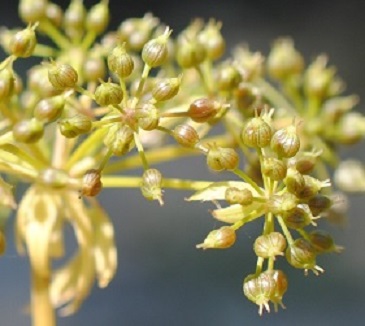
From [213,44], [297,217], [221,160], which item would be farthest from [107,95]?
[213,44]

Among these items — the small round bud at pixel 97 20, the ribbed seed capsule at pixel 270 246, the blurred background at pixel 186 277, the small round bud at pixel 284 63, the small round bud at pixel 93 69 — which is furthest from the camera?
the blurred background at pixel 186 277

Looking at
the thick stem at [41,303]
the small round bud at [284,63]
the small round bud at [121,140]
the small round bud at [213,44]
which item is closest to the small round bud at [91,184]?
the small round bud at [121,140]

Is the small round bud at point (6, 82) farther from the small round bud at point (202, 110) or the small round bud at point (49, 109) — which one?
the small round bud at point (202, 110)

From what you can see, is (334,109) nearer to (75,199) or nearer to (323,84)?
(323,84)

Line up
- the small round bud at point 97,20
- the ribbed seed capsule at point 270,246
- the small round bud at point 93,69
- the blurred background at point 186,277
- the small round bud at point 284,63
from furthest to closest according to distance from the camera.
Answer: the blurred background at point 186,277 → the small round bud at point 284,63 → the small round bud at point 97,20 → the small round bud at point 93,69 → the ribbed seed capsule at point 270,246

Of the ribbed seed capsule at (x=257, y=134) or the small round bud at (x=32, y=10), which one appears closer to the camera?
the ribbed seed capsule at (x=257, y=134)

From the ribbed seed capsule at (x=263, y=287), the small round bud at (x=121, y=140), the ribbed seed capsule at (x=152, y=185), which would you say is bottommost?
the ribbed seed capsule at (x=263, y=287)

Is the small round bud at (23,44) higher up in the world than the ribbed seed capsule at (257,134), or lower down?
higher up

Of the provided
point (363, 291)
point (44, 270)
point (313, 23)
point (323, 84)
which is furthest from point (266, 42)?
point (44, 270)
